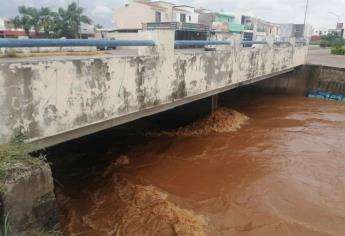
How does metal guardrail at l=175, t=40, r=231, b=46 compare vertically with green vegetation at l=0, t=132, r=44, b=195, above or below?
above

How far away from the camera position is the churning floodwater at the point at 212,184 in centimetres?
491

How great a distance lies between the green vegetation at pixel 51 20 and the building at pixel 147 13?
7452mm

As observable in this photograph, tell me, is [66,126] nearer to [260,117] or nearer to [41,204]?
[41,204]

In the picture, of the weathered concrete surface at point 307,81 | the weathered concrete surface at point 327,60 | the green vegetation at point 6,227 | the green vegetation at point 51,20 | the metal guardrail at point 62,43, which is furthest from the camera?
the green vegetation at point 51,20

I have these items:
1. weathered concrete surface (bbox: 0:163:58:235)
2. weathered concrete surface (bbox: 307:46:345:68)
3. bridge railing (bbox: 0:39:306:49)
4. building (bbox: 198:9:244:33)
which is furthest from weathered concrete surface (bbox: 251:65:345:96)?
building (bbox: 198:9:244:33)

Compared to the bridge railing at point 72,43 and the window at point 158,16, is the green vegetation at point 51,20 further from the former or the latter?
the bridge railing at point 72,43

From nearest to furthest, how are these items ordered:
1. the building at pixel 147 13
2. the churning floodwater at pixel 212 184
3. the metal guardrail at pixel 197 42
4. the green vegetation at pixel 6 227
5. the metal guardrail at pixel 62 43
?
the green vegetation at pixel 6 227 → the metal guardrail at pixel 62 43 → the churning floodwater at pixel 212 184 → the metal guardrail at pixel 197 42 → the building at pixel 147 13

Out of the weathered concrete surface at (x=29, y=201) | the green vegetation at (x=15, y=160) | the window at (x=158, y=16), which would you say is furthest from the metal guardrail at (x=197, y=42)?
the window at (x=158, y=16)

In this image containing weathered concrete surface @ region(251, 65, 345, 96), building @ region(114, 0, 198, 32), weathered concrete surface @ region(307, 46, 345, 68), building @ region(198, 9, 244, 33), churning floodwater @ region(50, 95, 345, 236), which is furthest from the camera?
building @ region(198, 9, 244, 33)

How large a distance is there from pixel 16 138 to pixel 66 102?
2.32 feet

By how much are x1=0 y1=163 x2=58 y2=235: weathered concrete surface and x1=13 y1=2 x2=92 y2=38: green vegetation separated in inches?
1356

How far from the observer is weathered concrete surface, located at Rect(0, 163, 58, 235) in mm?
2922

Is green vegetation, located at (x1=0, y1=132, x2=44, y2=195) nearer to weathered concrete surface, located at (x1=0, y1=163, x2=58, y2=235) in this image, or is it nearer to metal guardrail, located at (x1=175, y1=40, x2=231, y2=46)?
weathered concrete surface, located at (x1=0, y1=163, x2=58, y2=235)

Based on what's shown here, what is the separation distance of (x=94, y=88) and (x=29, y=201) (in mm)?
1599
